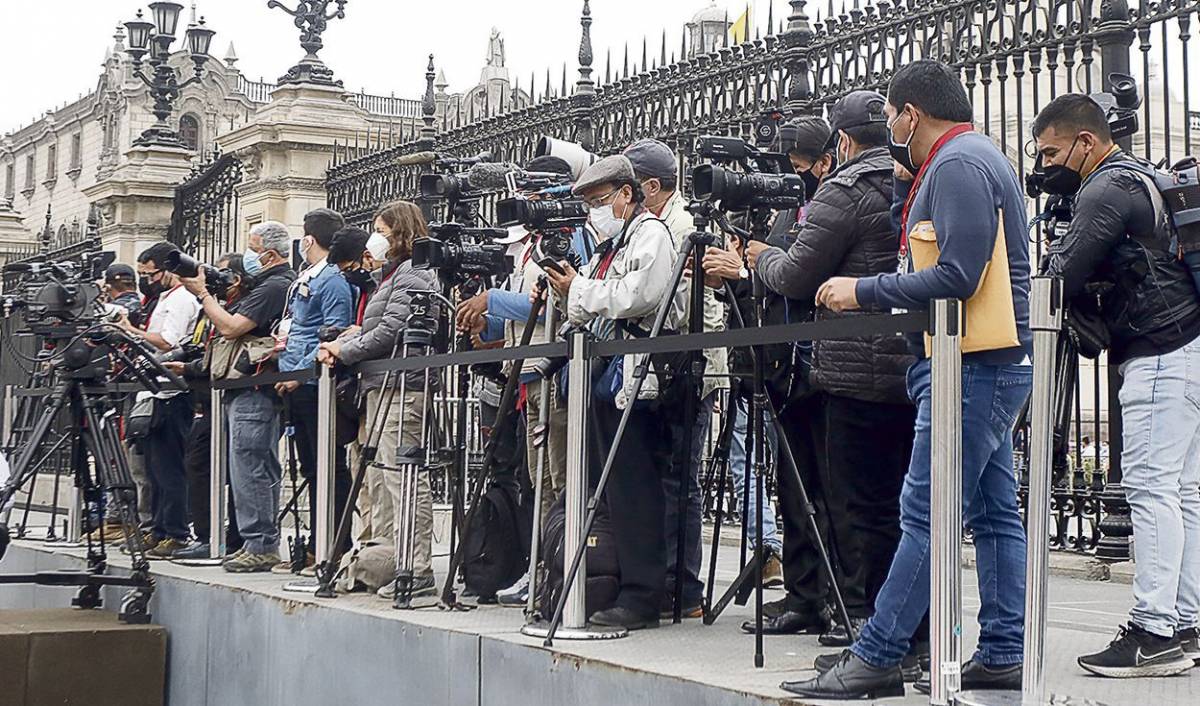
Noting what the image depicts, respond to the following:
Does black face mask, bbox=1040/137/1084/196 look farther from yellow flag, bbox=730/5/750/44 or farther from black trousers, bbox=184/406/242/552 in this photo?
black trousers, bbox=184/406/242/552

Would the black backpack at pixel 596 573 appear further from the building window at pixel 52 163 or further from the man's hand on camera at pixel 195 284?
the building window at pixel 52 163

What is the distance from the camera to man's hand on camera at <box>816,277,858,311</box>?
4.64 m

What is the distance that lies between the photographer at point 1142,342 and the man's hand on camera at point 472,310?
266 cm

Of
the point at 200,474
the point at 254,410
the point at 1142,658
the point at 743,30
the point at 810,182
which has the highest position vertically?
the point at 743,30

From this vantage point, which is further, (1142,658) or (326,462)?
(326,462)

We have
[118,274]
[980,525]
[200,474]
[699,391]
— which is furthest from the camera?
[118,274]

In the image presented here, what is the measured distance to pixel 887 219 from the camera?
17.4 ft

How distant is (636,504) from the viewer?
240 inches

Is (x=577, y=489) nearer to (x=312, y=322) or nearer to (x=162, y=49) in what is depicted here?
(x=312, y=322)

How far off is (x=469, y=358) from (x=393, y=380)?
0.95 m

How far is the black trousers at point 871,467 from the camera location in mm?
5273

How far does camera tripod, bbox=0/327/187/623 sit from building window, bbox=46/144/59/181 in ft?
212

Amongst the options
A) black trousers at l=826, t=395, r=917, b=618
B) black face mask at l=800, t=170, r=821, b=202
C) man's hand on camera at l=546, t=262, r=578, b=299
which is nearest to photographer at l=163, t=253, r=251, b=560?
man's hand on camera at l=546, t=262, r=578, b=299

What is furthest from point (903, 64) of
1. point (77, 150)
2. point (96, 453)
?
point (77, 150)
